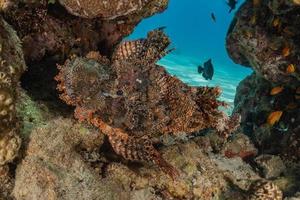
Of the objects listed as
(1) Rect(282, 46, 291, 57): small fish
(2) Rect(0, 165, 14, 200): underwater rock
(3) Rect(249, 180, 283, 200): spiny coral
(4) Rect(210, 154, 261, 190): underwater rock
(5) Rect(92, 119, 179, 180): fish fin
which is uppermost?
(1) Rect(282, 46, 291, 57): small fish

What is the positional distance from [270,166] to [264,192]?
1.13m

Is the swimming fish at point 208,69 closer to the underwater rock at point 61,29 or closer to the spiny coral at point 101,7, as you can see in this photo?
the underwater rock at point 61,29

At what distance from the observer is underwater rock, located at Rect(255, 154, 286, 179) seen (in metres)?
4.72

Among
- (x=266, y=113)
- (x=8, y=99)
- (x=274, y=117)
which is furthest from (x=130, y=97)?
(x=266, y=113)

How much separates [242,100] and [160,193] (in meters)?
5.78

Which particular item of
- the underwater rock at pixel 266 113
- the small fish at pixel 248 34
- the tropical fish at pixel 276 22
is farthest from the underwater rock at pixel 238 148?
the small fish at pixel 248 34

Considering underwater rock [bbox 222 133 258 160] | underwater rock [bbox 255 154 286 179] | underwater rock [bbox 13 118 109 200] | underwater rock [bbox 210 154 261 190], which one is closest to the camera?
underwater rock [bbox 13 118 109 200]

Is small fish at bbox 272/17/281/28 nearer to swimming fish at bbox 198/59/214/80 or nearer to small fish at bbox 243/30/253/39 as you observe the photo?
small fish at bbox 243/30/253/39

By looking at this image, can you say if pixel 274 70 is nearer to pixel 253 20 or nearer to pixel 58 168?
pixel 253 20

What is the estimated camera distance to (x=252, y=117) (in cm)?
798

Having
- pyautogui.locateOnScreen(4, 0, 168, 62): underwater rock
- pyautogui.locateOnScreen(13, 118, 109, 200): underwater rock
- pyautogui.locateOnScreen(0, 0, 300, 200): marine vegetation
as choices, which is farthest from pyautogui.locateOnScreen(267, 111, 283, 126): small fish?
pyautogui.locateOnScreen(13, 118, 109, 200): underwater rock

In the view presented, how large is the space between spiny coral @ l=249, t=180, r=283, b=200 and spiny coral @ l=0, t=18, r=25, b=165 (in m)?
2.44

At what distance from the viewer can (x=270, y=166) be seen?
4789 mm

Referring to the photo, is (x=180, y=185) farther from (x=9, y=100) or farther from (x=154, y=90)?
(x=9, y=100)
